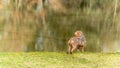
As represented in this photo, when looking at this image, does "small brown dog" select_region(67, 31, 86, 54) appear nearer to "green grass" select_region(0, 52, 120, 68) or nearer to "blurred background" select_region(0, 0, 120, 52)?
"green grass" select_region(0, 52, 120, 68)

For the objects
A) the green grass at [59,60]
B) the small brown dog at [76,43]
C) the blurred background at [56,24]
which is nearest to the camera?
the green grass at [59,60]

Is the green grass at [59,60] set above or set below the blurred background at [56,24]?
below

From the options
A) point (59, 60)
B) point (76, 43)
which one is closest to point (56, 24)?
point (76, 43)

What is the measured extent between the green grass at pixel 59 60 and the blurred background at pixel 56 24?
4.14ft

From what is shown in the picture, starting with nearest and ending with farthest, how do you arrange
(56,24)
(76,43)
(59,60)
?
(59,60) < (76,43) < (56,24)

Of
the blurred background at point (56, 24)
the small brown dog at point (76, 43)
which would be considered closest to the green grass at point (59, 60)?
the small brown dog at point (76, 43)

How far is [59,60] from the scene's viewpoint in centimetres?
645

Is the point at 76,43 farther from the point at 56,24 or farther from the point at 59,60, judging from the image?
the point at 56,24

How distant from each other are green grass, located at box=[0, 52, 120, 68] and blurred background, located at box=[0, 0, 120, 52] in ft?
4.14

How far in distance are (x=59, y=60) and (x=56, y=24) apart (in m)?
4.88

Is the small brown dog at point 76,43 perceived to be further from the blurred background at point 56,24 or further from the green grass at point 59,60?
the blurred background at point 56,24

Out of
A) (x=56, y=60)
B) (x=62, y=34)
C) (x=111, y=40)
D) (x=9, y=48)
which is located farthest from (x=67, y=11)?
(x=56, y=60)

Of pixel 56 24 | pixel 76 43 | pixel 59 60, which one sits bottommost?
pixel 59 60

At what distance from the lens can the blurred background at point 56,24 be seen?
867 centimetres
